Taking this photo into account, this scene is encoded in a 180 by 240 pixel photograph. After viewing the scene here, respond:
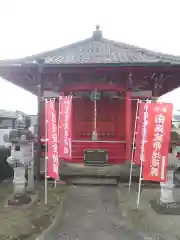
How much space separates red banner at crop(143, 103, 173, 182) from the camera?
252 inches

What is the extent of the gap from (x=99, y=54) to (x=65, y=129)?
13.9 feet

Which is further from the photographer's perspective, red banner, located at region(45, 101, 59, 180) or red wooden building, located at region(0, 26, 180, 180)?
red wooden building, located at region(0, 26, 180, 180)

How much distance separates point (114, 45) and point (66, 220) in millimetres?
9030

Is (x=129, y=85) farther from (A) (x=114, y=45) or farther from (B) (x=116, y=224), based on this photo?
(B) (x=116, y=224)

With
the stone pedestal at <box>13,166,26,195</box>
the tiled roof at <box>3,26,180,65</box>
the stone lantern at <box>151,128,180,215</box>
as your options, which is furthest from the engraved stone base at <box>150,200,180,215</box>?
the tiled roof at <box>3,26,180,65</box>

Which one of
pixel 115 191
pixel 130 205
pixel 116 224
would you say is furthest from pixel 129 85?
pixel 116 224

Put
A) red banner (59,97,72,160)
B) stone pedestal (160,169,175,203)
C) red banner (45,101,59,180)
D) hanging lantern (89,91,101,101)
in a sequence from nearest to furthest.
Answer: stone pedestal (160,169,175,203)
red banner (45,101,59,180)
red banner (59,97,72,160)
hanging lantern (89,91,101,101)

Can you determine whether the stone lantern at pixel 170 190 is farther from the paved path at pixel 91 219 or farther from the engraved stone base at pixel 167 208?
the paved path at pixel 91 219

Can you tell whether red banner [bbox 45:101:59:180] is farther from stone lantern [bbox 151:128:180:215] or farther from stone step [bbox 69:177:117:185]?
stone lantern [bbox 151:128:180:215]

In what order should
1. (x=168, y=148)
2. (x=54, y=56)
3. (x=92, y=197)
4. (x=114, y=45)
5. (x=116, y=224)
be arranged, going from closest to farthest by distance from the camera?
(x=116, y=224) → (x=168, y=148) → (x=92, y=197) → (x=54, y=56) → (x=114, y=45)

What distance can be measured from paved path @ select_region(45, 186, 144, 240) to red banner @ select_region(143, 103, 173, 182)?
142 cm

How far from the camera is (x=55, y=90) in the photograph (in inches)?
407

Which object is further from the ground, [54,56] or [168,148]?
[54,56]

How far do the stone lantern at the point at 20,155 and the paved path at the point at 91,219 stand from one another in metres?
1.35
